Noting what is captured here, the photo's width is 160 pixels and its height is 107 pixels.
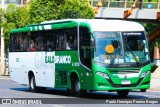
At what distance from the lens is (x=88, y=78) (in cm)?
2359

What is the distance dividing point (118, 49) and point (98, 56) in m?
0.80

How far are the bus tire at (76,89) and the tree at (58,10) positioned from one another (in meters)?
22.0

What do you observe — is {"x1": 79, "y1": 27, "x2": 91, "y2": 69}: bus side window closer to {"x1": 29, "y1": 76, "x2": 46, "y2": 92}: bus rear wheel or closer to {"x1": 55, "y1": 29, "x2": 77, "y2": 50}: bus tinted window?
{"x1": 55, "y1": 29, "x2": 77, "y2": 50}: bus tinted window

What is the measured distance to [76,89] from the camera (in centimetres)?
2486

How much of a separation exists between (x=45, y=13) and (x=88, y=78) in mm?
25278

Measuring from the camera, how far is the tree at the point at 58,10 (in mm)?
47156

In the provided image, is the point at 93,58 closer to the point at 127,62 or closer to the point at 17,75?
the point at 127,62

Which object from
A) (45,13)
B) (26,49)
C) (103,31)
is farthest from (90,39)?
(45,13)

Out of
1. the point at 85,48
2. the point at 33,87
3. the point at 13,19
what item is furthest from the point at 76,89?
the point at 13,19

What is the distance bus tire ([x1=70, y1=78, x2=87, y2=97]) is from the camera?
24.5m

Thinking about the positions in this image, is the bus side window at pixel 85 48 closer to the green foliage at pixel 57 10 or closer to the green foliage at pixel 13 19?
the green foliage at pixel 57 10

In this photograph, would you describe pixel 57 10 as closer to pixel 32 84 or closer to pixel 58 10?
pixel 58 10

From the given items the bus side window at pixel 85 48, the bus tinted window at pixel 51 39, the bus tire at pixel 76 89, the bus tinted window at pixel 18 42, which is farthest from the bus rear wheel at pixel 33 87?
the bus side window at pixel 85 48

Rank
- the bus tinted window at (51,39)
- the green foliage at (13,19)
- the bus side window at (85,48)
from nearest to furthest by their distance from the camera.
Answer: the bus side window at (85,48), the bus tinted window at (51,39), the green foliage at (13,19)
